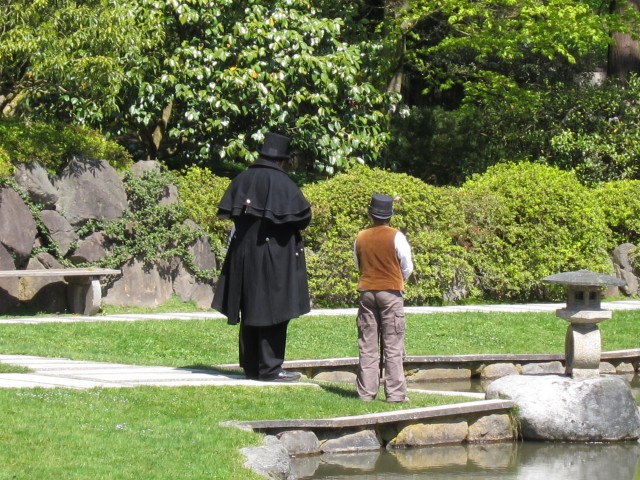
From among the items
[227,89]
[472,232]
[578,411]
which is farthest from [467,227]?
[578,411]

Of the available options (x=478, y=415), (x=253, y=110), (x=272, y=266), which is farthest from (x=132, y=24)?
(x=478, y=415)

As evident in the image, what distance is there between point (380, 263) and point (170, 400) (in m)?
1.92

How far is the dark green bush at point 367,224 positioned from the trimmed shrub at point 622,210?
313 cm

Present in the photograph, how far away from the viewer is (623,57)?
24594 mm

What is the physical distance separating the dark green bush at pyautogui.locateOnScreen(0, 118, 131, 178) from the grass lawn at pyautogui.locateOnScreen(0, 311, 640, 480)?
10.7 ft

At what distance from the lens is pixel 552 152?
76.0ft

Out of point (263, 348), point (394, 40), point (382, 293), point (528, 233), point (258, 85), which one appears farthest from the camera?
point (394, 40)

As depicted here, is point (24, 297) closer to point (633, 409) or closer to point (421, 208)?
point (421, 208)

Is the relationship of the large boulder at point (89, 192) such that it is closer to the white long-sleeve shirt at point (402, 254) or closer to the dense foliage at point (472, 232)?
the dense foliage at point (472, 232)

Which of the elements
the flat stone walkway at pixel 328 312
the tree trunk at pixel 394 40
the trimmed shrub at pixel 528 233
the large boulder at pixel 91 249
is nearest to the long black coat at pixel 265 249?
the flat stone walkway at pixel 328 312

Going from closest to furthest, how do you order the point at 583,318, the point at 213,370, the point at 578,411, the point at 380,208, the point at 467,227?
the point at 380,208
the point at 578,411
the point at 583,318
the point at 213,370
the point at 467,227

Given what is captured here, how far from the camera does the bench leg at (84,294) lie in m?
15.6

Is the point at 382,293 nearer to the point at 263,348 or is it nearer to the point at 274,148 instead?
the point at 263,348

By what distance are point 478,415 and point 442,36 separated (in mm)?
16437
